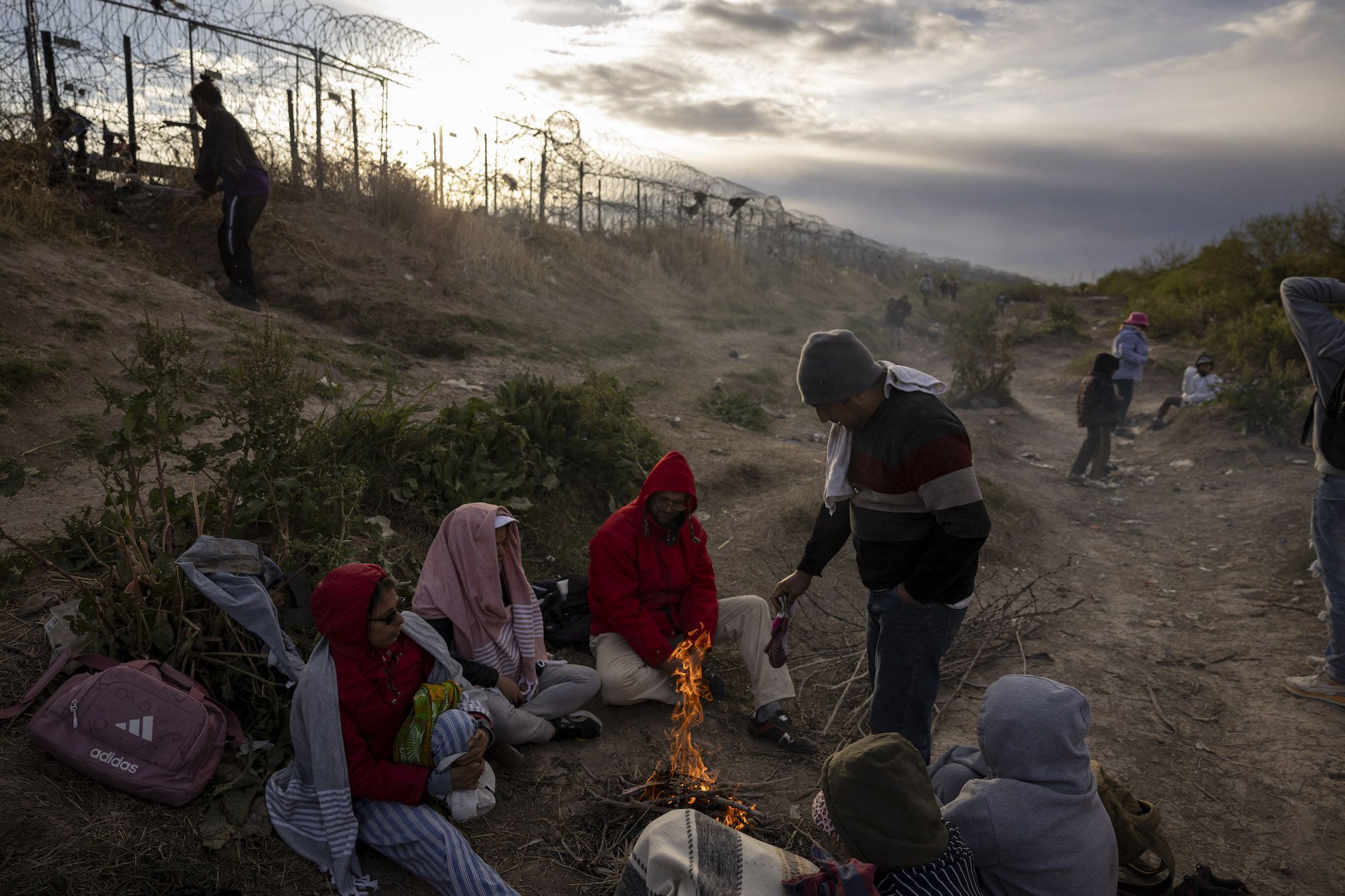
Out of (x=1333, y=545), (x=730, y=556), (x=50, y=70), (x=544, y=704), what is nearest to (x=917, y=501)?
(x=544, y=704)

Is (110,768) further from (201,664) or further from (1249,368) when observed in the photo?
(1249,368)

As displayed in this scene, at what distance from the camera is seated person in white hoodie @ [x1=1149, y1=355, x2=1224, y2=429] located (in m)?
10.5

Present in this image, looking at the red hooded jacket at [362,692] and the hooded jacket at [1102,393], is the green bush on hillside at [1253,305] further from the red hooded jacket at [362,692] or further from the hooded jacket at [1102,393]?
the red hooded jacket at [362,692]

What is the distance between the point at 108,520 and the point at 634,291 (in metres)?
12.5

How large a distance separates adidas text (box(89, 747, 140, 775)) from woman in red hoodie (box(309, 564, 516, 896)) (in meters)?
0.63

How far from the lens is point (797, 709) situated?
402 centimetres

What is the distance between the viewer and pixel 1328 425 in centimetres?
390

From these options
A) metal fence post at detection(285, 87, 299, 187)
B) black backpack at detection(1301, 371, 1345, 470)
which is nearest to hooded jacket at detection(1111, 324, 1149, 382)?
black backpack at detection(1301, 371, 1345, 470)

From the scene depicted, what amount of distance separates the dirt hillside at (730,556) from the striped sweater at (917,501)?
1.14m

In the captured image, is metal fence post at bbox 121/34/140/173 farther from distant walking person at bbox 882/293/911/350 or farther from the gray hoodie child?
distant walking person at bbox 882/293/911/350

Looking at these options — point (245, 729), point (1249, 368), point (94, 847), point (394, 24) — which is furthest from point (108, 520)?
point (1249, 368)

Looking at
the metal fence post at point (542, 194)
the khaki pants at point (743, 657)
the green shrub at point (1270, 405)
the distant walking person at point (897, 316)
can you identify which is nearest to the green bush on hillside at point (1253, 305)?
the green shrub at point (1270, 405)

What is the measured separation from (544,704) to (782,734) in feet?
3.67

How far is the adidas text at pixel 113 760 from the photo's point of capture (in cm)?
242
